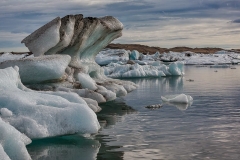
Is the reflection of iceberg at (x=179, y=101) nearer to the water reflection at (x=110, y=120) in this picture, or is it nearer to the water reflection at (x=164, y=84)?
the water reflection at (x=110, y=120)

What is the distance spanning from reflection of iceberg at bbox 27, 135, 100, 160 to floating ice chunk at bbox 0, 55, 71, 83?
376cm

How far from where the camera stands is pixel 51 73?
1364 cm

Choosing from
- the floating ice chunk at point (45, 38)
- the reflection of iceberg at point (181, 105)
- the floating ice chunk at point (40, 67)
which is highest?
the floating ice chunk at point (45, 38)

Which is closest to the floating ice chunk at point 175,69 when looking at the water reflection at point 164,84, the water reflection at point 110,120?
the water reflection at point 164,84

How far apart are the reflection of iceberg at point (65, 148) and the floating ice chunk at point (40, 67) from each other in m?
3.76

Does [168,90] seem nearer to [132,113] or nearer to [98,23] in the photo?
[98,23]

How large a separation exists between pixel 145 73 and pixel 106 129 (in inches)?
868

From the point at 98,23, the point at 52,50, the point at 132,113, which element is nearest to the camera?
the point at 132,113

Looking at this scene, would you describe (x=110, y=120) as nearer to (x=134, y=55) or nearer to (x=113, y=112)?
(x=113, y=112)

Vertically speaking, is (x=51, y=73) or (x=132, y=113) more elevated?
(x=51, y=73)

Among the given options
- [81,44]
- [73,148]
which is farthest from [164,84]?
[73,148]

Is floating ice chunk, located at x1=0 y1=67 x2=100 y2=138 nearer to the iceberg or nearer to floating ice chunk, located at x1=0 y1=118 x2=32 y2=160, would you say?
floating ice chunk, located at x1=0 y1=118 x2=32 y2=160

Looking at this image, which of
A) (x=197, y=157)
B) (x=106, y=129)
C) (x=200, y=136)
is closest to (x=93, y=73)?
(x=106, y=129)

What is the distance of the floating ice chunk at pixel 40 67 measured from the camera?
13.3 meters
